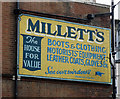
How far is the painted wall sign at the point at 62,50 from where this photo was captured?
56.8 ft

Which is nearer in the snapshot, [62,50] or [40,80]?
[40,80]

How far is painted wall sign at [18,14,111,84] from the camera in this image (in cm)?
1731

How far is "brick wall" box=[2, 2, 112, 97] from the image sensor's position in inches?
661

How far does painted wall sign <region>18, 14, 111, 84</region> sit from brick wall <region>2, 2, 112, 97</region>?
31 centimetres

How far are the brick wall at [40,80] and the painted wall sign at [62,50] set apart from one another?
313 millimetres

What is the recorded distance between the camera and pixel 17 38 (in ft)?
56.1

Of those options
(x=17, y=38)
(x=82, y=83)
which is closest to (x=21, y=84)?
(x=17, y=38)

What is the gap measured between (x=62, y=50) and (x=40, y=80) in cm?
201

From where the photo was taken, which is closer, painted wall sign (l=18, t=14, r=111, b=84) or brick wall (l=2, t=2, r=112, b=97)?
brick wall (l=2, t=2, r=112, b=97)

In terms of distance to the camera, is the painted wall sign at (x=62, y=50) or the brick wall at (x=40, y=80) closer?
the brick wall at (x=40, y=80)

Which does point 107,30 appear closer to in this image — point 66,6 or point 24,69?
point 66,6

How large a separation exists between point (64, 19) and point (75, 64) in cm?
245

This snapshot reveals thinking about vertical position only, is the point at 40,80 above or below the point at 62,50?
below

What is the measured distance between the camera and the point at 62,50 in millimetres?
18266
